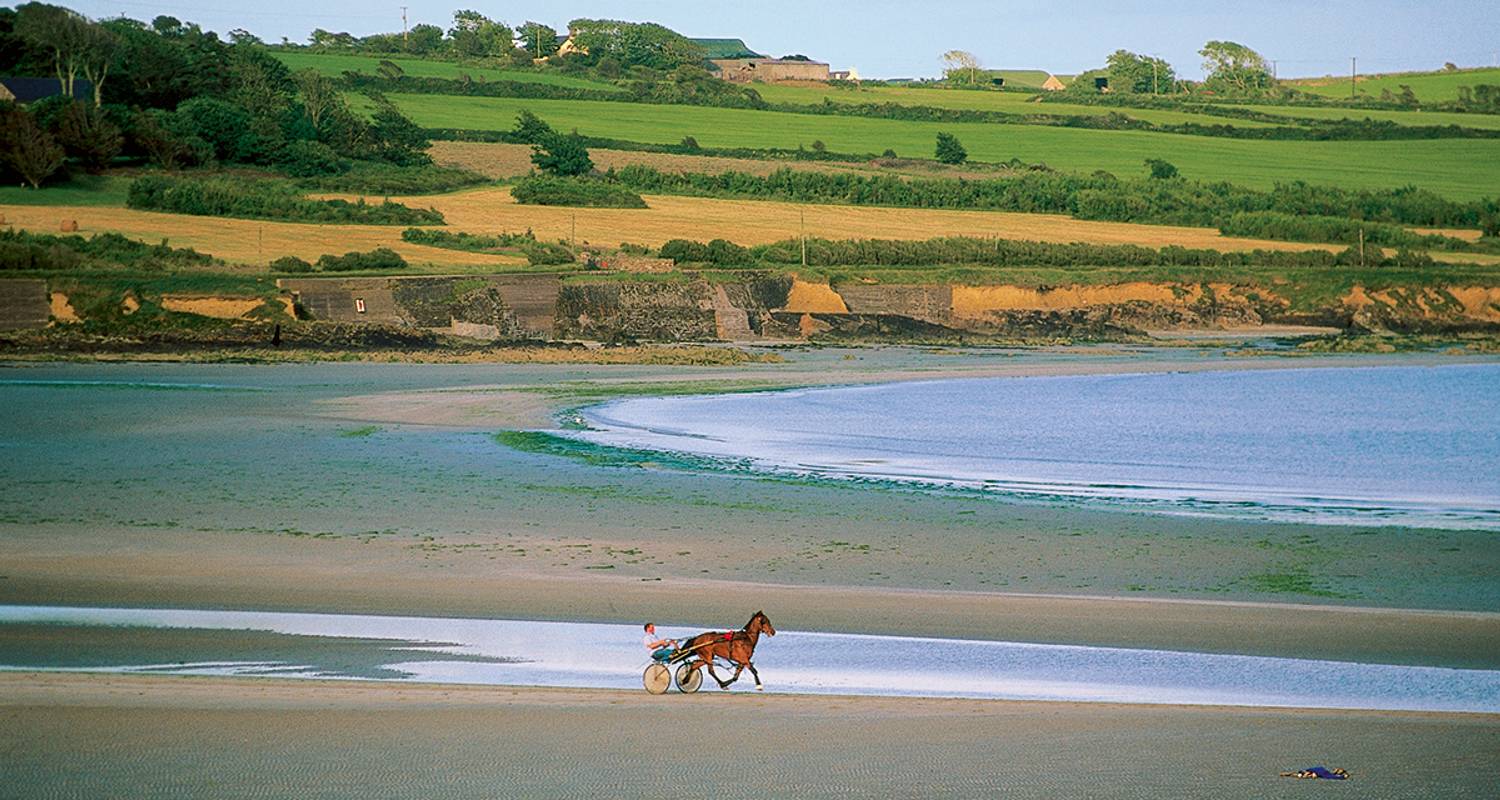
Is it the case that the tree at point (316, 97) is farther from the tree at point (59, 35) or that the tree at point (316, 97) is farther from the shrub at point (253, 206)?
the shrub at point (253, 206)

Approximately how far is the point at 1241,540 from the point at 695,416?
13655 mm

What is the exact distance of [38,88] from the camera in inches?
2936

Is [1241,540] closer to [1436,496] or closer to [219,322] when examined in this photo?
[1436,496]

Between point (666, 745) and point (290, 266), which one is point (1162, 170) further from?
point (666, 745)

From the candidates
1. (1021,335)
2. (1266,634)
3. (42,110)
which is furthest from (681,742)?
(42,110)

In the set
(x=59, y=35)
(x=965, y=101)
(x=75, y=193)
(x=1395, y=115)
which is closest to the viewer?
(x=75, y=193)

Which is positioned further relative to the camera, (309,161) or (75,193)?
(309,161)

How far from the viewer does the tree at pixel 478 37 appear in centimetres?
11925

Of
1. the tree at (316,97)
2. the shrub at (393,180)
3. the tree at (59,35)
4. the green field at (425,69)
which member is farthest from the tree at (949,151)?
the tree at (59,35)

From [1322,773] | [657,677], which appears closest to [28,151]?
[657,677]

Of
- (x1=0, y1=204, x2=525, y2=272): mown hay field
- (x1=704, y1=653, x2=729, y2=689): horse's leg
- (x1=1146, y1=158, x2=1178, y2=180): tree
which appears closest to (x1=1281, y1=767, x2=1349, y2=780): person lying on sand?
(x1=704, y1=653, x2=729, y2=689): horse's leg

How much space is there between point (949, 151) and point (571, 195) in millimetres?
24620

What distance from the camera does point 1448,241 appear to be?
66500 millimetres

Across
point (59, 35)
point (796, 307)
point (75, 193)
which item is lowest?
point (796, 307)
